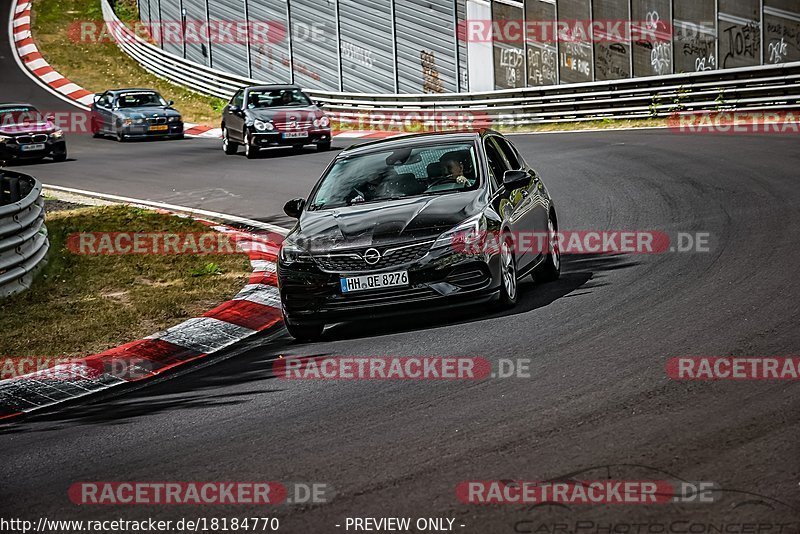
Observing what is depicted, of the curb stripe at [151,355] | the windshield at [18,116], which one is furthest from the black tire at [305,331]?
the windshield at [18,116]

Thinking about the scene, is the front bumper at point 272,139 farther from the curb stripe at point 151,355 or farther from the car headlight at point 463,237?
the car headlight at point 463,237

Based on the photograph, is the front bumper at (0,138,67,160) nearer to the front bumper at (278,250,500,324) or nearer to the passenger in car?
the passenger in car

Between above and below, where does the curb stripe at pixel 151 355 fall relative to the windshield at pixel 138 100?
below

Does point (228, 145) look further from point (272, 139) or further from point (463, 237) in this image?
point (463, 237)

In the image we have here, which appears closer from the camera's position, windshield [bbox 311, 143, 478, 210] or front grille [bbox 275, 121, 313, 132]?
windshield [bbox 311, 143, 478, 210]

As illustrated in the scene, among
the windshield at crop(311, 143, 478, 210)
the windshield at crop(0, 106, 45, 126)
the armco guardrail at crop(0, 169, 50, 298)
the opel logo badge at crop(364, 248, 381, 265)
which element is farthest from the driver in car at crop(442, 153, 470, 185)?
the windshield at crop(0, 106, 45, 126)

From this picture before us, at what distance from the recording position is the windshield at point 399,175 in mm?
10227

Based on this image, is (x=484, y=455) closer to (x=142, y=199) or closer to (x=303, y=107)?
(x=142, y=199)

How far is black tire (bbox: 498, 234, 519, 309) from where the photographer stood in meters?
9.54

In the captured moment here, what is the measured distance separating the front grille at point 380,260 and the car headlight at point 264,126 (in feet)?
57.9

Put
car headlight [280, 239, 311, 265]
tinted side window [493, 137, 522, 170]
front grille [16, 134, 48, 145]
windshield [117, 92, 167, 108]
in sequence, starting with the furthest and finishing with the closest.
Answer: windshield [117, 92, 167, 108] < front grille [16, 134, 48, 145] < tinted side window [493, 137, 522, 170] < car headlight [280, 239, 311, 265]

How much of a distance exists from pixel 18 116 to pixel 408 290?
73.3 feet

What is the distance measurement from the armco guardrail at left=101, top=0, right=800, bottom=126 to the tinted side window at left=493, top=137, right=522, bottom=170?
46.6 ft

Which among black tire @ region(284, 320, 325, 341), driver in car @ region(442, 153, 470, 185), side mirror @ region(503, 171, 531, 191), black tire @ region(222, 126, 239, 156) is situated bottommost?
black tire @ region(284, 320, 325, 341)
